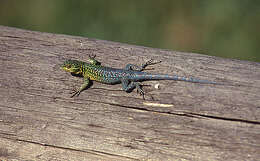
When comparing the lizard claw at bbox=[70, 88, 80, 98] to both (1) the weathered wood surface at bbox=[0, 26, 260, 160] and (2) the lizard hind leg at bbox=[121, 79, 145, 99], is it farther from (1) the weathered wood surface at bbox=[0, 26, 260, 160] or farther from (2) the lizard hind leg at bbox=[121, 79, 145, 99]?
(2) the lizard hind leg at bbox=[121, 79, 145, 99]

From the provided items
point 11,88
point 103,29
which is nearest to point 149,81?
point 11,88

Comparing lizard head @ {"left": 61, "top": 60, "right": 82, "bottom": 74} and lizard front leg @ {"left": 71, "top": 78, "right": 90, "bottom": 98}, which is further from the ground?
lizard head @ {"left": 61, "top": 60, "right": 82, "bottom": 74}

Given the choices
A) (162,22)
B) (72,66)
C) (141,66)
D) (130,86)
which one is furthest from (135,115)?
(162,22)

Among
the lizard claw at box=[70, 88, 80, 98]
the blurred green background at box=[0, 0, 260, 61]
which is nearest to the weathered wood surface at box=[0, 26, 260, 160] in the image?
the lizard claw at box=[70, 88, 80, 98]

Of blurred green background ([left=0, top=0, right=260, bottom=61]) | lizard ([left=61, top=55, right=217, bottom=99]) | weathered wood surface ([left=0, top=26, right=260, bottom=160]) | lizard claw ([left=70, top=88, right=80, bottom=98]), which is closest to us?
weathered wood surface ([left=0, top=26, right=260, bottom=160])

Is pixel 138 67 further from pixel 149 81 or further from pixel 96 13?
pixel 96 13

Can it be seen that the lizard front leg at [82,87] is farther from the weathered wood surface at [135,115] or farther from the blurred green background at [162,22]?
the blurred green background at [162,22]

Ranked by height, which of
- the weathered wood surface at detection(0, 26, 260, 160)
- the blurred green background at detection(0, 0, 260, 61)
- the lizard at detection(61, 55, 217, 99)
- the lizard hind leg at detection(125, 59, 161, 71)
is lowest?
the weathered wood surface at detection(0, 26, 260, 160)

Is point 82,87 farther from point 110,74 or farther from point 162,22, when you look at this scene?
point 162,22
